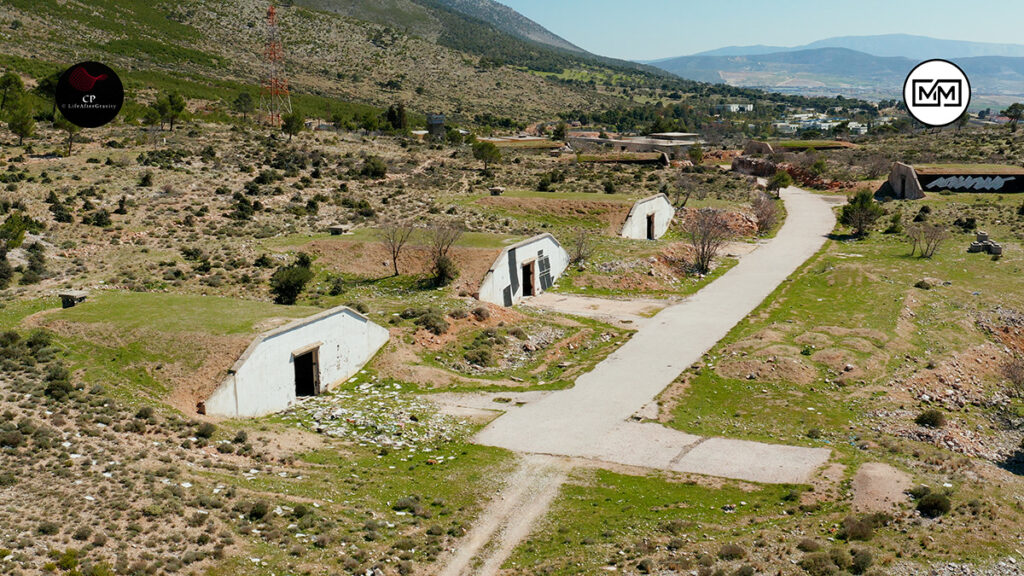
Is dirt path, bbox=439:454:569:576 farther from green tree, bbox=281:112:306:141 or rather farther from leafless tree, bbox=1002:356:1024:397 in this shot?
green tree, bbox=281:112:306:141

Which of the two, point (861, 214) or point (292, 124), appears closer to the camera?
point (861, 214)

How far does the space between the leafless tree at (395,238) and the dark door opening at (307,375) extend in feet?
38.8

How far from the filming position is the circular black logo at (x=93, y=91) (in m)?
36.4

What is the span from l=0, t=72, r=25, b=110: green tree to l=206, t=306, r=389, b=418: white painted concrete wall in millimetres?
46038

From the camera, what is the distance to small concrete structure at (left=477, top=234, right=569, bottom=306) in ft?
123

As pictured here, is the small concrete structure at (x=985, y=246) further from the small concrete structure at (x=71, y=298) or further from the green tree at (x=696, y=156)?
the small concrete structure at (x=71, y=298)

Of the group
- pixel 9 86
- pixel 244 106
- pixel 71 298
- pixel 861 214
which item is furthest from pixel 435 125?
pixel 71 298

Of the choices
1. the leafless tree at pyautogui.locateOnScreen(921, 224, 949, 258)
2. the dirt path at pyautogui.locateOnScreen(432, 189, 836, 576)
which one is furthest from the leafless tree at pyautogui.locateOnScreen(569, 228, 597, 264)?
the leafless tree at pyautogui.locateOnScreen(921, 224, 949, 258)

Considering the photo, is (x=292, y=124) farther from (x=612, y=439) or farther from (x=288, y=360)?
(x=612, y=439)

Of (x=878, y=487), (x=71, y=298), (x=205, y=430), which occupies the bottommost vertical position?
(x=878, y=487)

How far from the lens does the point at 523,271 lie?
1569 inches

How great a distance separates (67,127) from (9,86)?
825cm

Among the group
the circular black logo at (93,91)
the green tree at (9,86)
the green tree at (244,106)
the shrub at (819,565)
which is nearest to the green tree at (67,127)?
the green tree at (9,86)

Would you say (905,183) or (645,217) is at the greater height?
(905,183)
